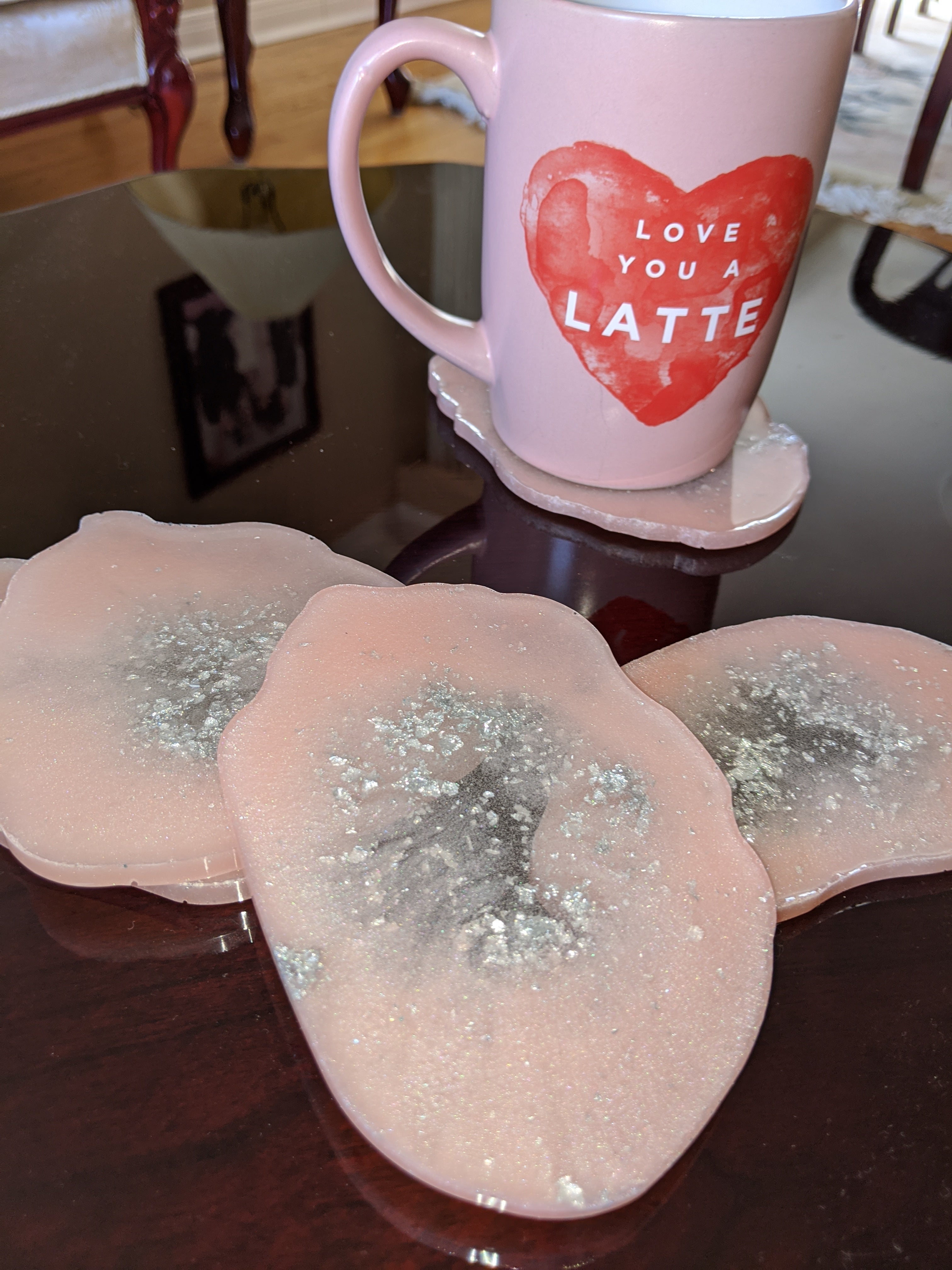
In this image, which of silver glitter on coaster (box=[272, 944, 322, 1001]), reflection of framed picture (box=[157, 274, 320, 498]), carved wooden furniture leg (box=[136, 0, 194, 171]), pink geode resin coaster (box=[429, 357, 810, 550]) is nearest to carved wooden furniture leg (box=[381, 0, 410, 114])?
carved wooden furniture leg (box=[136, 0, 194, 171])

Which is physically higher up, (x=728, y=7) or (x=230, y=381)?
(x=728, y=7)

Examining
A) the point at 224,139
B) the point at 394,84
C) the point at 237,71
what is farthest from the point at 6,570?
the point at 394,84

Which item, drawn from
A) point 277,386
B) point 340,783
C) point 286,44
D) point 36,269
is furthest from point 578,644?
point 286,44

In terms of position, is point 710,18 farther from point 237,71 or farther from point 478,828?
point 237,71

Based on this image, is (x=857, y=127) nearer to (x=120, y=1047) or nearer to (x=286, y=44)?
(x=286, y=44)

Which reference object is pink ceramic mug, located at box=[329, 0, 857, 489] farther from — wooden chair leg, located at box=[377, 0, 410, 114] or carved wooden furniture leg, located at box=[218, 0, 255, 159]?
wooden chair leg, located at box=[377, 0, 410, 114]

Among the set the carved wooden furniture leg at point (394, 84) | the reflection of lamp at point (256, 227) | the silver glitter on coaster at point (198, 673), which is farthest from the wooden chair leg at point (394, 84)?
the silver glitter on coaster at point (198, 673)

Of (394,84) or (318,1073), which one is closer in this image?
(318,1073)
